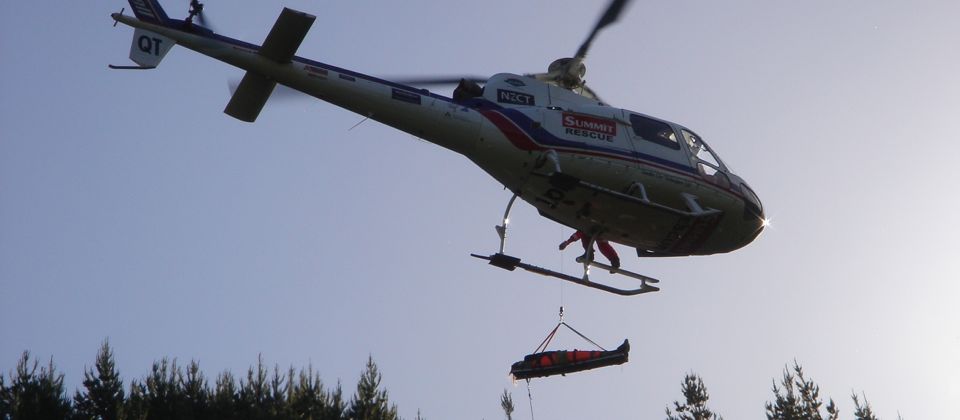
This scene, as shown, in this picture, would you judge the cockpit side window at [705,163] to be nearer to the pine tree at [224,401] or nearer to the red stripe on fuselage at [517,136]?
the red stripe on fuselage at [517,136]

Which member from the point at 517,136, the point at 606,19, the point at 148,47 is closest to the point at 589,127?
the point at 517,136

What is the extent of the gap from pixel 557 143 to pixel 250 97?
505 centimetres

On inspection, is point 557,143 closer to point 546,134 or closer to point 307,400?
point 546,134

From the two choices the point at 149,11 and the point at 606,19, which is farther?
the point at 606,19

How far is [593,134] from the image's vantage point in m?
16.6

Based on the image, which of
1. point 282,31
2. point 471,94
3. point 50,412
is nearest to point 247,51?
point 282,31

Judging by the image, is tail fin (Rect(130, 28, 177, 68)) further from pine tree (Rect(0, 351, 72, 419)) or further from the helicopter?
pine tree (Rect(0, 351, 72, 419))

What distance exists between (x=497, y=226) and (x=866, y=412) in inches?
871

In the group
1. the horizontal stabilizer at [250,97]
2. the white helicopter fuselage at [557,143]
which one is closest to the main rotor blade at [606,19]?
the white helicopter fuselage at [557,143]

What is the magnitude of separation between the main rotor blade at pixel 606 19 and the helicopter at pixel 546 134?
0.02 meters

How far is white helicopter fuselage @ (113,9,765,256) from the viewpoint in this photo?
15.8m

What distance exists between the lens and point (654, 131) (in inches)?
687

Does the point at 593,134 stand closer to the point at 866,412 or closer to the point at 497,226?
the point at 497,226

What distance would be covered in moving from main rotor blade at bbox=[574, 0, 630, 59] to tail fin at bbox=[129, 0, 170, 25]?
22.5 feet
